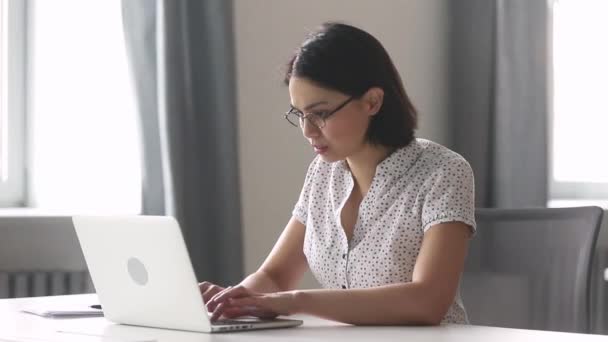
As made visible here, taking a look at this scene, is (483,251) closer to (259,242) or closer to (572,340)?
(572,340)

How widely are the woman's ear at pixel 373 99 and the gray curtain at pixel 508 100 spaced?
1583 mm

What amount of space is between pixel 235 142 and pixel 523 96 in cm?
115

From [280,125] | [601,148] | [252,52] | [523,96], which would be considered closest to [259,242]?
[280,125]

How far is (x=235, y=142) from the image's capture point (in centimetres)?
306

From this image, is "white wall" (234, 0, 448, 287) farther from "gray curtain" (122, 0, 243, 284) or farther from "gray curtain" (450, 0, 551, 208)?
"gray curtain" (450, 0, 551, 208)

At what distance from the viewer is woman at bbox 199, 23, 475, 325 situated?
199 cm

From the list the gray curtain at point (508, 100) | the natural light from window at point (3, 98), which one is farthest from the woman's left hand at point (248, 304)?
the gray curtain at point (508, 100)

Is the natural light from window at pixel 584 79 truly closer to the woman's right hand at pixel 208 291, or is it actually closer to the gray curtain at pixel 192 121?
the gray curtain at pixel 192 121

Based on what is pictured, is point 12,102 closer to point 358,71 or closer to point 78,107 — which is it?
point 78,107

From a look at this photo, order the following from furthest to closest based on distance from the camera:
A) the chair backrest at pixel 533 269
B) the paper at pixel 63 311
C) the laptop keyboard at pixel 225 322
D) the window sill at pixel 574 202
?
the window sill at pixel 574 202 → the chair backrest at pixel 533 269 → the paper at pixel 63 311 → the laptop keyboard at pixel 225 322

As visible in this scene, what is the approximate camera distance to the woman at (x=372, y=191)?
1988mm

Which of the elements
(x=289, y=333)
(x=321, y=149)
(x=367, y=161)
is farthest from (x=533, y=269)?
(x=289, y=333)

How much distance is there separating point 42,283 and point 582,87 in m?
2.25

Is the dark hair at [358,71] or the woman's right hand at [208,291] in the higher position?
the dark hair at [358,71]
